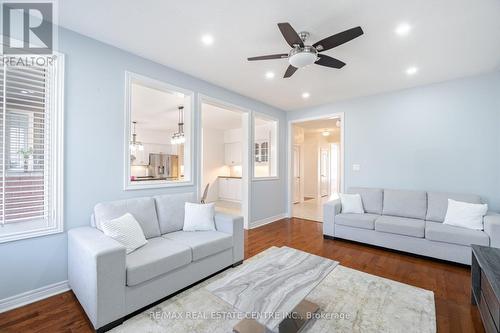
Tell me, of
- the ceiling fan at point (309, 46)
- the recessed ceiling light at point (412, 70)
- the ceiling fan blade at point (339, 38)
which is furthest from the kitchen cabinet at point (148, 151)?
the recessed ceiling light at point (412, 70)

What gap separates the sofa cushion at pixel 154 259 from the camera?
1849 mm

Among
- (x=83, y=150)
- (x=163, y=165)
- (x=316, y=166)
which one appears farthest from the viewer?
(x=316, y=166)

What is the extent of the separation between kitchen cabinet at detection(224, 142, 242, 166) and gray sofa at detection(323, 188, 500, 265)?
444cm

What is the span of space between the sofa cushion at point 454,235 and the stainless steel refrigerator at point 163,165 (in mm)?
7022

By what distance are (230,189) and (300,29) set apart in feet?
20.2

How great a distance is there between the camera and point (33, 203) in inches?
85.4

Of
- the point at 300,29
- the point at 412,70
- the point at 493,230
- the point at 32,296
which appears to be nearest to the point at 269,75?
the point at 300,29

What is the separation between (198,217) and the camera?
2.83 m

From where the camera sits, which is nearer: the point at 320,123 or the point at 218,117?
the point at 218,117

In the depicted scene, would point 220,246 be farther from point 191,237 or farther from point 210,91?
point 210,91

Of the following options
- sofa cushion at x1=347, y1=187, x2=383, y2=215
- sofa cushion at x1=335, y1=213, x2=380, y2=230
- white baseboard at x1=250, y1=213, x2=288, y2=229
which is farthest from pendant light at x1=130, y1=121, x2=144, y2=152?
sofa cushion at x1=347, y1=187, x2=383, y2=215

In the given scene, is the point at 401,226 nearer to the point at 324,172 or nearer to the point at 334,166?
the point at 324,172

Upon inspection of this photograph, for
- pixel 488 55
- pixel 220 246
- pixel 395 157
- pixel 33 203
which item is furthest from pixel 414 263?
pixel 33 203

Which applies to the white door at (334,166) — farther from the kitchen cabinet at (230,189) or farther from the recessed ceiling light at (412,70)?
the recessed ceiling light at (412,70)
